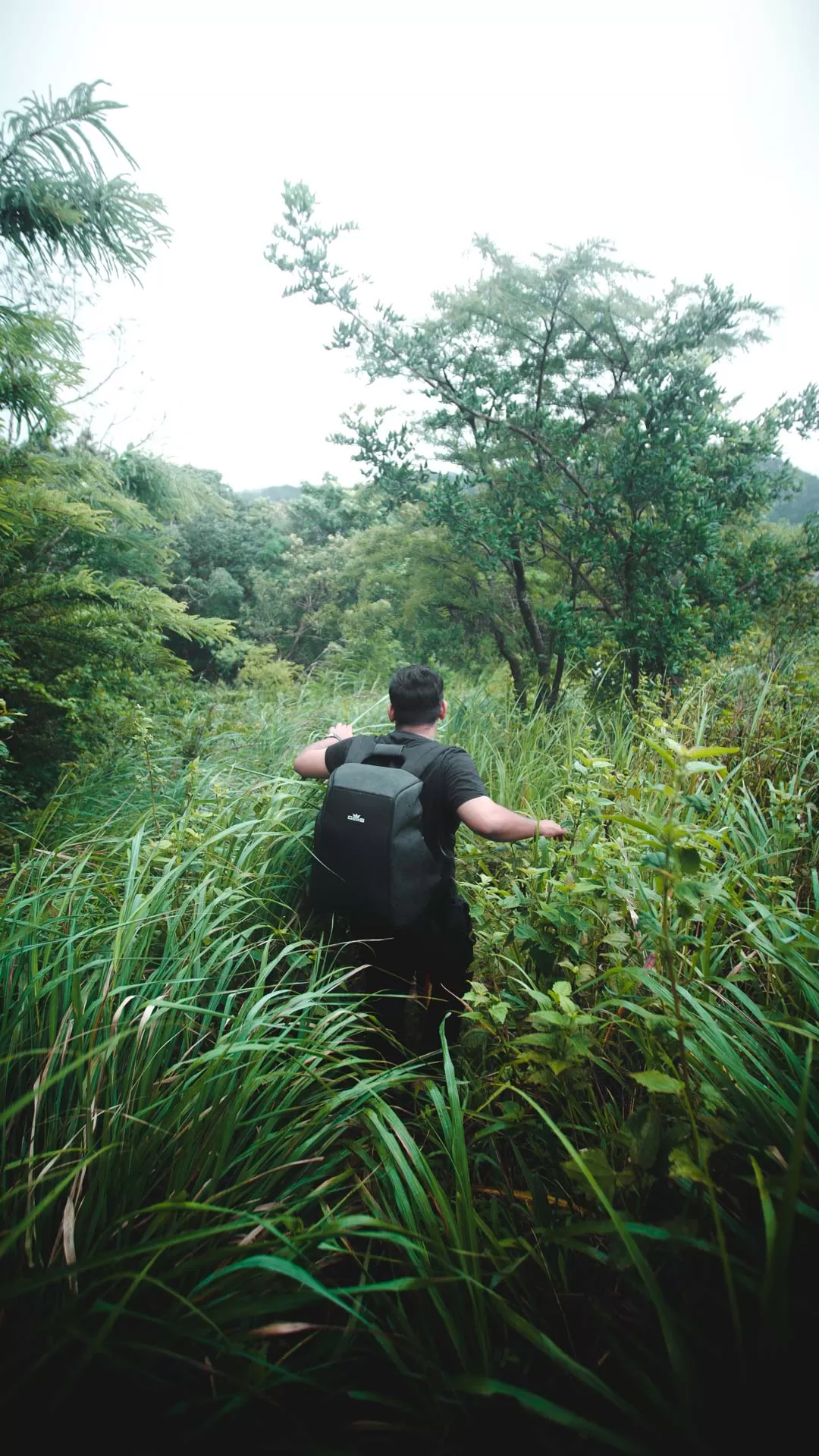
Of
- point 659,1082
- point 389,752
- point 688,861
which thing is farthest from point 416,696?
point 659,1082

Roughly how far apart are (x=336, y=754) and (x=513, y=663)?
308 cm

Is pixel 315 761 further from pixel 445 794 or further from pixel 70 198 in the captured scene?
pixel 70 198

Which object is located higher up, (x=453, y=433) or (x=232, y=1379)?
(x=453, y=433)

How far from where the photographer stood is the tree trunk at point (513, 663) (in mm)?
4707

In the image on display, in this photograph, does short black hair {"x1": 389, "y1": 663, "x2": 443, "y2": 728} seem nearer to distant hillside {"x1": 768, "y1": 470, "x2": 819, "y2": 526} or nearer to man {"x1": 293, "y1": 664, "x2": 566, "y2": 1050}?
man {"x1": 293, "y1": 664, "x2": 566, "y2": 1050}

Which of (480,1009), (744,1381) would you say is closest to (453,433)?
(480,1009)

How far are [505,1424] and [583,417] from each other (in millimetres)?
5031

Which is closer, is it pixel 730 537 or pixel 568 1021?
pixel 568 1021

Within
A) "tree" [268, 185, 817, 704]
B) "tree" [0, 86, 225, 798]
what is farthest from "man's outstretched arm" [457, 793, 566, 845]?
"tree" [268, 185, 817, 704]

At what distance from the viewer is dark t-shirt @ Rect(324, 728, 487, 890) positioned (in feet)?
6.03

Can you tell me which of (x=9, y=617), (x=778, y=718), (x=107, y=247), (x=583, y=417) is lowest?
(x=778, y=718)

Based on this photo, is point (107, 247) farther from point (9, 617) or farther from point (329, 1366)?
point (329, 1366)

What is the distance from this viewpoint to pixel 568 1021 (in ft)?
3.40

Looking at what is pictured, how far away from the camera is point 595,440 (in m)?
4.08
